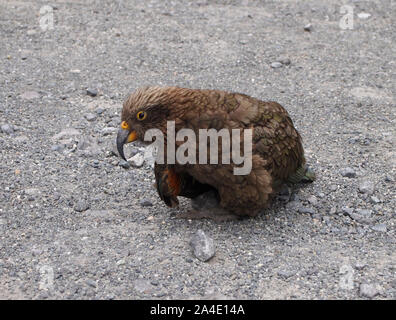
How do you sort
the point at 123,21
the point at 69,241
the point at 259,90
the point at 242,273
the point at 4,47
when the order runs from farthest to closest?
the point at 123,21, the point at 4,47, the point at 259,90, the point at 69,241, the point at 242,273

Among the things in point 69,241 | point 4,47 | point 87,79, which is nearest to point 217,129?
point 69,241

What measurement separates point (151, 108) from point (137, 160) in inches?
57.8

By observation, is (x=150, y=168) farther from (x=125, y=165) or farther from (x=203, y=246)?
(x=203, y=246)

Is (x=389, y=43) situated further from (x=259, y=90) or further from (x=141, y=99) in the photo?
(x=141, y=99)

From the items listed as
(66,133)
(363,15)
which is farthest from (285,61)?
(66,133)

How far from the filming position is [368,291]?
4.67 metres

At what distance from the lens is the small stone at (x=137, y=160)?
21.3 feet

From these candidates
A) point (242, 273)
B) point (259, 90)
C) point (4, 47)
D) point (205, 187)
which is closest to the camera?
point (242, 273)

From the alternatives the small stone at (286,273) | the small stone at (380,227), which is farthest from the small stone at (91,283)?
the small stone at (380,227)

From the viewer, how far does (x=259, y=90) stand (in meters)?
8.26

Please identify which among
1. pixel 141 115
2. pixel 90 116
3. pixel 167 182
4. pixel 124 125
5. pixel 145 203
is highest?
pixel 141 115

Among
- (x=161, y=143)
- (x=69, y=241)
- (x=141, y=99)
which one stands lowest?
(x=69, y=241)

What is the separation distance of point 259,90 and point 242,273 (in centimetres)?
391

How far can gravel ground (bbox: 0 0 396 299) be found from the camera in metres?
4.89
